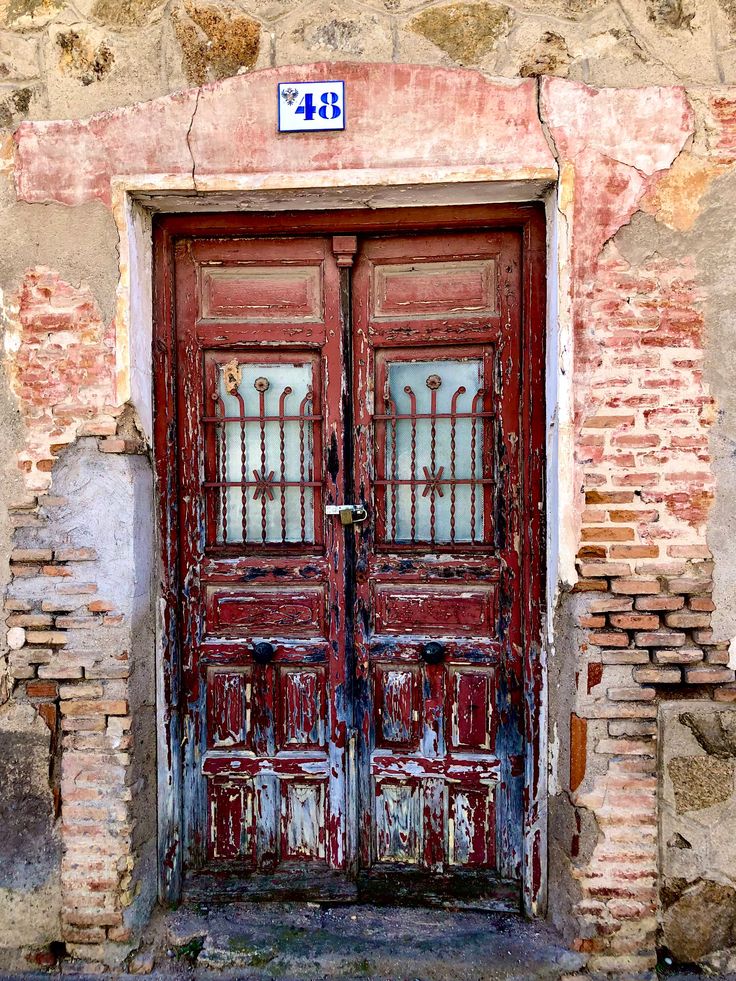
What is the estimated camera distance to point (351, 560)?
289 centimetres

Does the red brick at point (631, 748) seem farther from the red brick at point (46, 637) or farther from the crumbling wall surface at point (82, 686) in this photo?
the red brick at point (46, 637)

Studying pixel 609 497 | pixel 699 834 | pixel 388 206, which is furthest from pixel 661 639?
pixel 388 206

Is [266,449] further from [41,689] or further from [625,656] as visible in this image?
[625,656]

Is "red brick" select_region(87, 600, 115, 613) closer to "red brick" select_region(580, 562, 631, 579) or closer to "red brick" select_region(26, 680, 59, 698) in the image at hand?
"red brick" select_region(26, 680, 59, 698)

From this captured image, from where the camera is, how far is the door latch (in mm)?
2828

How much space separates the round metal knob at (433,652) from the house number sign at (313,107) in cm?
204

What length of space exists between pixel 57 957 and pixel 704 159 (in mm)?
3878

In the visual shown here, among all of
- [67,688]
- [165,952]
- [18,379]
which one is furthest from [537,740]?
[18,379]

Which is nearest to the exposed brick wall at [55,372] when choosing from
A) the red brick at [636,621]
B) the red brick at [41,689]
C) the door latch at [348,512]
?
the red brick at [41,689]

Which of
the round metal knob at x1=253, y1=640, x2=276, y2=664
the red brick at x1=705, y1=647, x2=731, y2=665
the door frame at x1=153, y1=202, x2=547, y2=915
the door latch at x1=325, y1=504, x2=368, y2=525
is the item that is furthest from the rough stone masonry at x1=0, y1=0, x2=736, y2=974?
the door latch at x1=325, y1=504, x2=368, y2=525

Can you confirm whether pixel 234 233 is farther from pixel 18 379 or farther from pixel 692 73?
pixel 692 73

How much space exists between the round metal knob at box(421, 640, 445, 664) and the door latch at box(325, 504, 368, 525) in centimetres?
59

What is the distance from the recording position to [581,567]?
8.41ft

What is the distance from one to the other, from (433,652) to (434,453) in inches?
32.4
